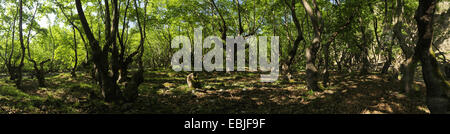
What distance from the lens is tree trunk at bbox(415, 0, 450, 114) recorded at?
4855mm

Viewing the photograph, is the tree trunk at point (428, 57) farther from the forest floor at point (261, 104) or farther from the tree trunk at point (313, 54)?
the tree trunk at point (313, 54)

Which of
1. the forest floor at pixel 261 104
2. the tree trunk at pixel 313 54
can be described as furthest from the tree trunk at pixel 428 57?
the tree trunk at pixel 313 54

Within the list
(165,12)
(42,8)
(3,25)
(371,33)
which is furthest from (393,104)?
(3,25)

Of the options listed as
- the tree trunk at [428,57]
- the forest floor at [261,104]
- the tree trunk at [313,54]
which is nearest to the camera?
the tree trunk at [428,57]

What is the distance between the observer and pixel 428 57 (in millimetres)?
5098

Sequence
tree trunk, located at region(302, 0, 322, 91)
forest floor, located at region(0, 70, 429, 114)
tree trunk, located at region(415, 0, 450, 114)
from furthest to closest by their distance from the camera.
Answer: tree trunk, located at region(302, 0, 322, 91), forest floor, located at region(0, 70, 429, 114), tree trunk, located at region(415, 0, 450, 114)

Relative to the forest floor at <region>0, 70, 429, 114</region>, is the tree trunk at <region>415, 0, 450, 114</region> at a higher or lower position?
higher

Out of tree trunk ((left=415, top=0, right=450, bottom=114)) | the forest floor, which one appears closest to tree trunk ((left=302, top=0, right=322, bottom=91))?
the forest floor

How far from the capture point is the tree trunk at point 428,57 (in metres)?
4.86

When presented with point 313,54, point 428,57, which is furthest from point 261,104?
point 428,57

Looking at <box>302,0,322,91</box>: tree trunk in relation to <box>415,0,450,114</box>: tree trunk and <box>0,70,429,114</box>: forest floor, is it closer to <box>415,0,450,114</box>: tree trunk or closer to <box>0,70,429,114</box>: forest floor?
<box>0,70,429,114</box>: forest floor

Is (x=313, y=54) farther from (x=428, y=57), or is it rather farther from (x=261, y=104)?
(x=428, y=57)
